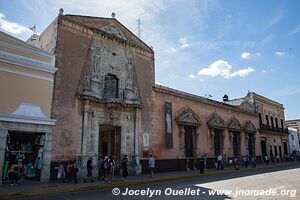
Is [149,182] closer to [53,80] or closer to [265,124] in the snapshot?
[53,80]

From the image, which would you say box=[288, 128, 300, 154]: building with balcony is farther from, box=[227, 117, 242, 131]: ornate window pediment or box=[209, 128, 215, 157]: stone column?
box=[209, 128, 215, 157]: stone column

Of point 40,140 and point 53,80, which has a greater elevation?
point 53,80

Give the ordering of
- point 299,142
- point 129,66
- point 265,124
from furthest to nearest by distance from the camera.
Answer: point 299,142 → point 265,124 → point 129,66

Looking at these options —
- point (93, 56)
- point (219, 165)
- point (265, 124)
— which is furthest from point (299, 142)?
point (93, 56)

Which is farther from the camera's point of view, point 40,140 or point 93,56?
point 93,56

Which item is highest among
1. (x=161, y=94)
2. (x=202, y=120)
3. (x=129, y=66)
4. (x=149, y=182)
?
(x=129, y=66)

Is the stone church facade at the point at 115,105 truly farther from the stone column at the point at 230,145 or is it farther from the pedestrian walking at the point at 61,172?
the stone column at the point at 230,145

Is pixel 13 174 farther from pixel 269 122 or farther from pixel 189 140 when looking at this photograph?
pixel 269 122

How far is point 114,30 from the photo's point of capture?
19.7 m

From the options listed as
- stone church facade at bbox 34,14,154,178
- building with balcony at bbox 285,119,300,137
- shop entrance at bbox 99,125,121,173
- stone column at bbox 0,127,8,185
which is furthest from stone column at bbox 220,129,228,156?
building with balcony at bbox 285,119,300,137

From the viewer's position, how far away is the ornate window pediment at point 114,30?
62.8 ft


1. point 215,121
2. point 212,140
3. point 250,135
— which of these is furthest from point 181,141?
point 250,135

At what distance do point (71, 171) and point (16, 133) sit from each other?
149 inches

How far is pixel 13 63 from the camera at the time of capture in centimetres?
1377
